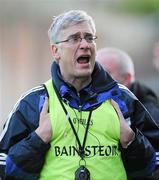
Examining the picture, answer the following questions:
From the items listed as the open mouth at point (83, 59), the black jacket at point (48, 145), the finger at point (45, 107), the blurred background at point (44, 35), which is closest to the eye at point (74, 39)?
the open mouth at point (83, 59)

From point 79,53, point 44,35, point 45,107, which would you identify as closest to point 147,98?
point 79,53

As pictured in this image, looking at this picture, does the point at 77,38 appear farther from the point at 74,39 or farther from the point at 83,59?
the point at 83,59

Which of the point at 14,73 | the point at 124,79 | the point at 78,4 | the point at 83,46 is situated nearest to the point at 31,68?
the point at 14,73

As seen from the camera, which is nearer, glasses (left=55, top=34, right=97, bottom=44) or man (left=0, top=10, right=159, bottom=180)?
man (left=0, top=10, right=159, bottom=180)

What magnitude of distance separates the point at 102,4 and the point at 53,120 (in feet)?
25.9

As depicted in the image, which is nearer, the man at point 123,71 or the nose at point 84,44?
the nose at point 84,44

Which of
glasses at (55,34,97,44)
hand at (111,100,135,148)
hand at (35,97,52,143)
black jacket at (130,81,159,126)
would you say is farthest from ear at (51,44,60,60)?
black jacket at (130,81,159,126)

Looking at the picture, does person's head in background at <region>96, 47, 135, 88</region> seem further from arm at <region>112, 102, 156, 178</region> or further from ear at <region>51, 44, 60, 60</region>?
arm at <region>112, 102, 156, 178</region>

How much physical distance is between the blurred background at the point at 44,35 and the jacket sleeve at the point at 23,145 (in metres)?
7.29

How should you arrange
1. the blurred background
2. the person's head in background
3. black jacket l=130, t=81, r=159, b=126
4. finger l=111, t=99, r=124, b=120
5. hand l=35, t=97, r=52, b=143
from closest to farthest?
hand l=35, t=97, r=52, b=143 → finger l=111, t=99, r=124, b=120 → black jacket l=130, t=81, r=159, b=126 → the person's head in background → the blurred background

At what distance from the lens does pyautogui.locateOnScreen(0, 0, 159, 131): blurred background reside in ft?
39.9

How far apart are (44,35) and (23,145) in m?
7.79

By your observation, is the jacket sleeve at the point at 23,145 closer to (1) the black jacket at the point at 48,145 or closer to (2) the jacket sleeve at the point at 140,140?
(1) the black jacket at the point at 48,145

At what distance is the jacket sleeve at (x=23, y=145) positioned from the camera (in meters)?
4.58
